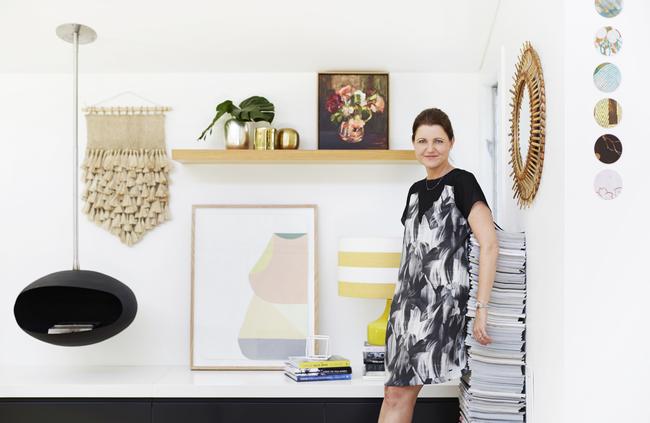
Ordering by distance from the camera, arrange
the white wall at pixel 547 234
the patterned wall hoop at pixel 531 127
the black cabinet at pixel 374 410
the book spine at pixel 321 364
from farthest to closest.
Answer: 1. the book spine at pixel 321 364
2. the black cabinet at pixel 374 410
3. the patterned wall hoop at pixel 531 127
4. the white wall at pixel 547 234

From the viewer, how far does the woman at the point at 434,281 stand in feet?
9.05

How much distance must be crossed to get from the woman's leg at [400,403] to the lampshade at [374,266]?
513mm

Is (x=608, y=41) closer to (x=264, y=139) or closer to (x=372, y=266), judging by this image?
(x=372, y=266)

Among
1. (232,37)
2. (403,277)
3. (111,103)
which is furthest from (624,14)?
(111,103)

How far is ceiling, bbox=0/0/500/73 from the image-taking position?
3248 millimetres

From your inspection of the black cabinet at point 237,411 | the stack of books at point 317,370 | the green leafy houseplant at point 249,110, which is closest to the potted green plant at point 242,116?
the green leafy houseplant at point 249,110

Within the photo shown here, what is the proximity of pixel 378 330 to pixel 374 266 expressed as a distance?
1.04 feet

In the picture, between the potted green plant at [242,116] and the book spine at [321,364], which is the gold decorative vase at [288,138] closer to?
the potted green plant at [242,116]

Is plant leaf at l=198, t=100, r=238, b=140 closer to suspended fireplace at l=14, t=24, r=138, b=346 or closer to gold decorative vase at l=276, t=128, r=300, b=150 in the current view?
gold decorative vase at l=276, t=128, r=300, b=150

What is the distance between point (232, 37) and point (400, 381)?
1781 mm

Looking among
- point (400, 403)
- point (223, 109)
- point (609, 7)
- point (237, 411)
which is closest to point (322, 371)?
point (237, 411)

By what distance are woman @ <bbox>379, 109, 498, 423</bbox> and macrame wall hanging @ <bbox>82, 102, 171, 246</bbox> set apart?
4.83 feet

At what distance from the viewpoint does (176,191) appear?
3764mm

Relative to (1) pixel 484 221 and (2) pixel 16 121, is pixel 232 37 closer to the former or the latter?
(2) pixel 16 121
